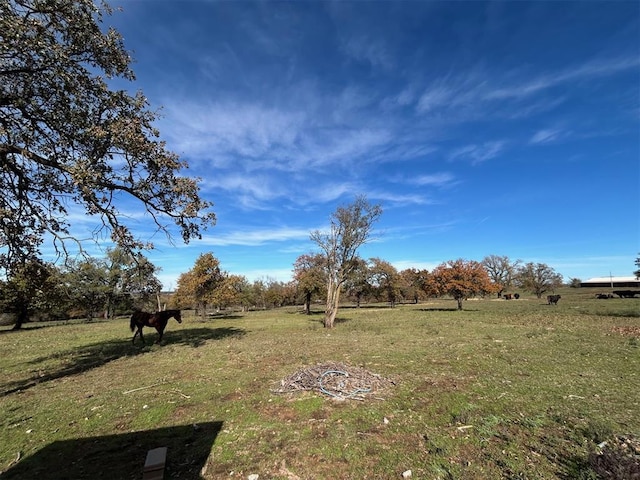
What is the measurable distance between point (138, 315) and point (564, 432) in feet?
67.0

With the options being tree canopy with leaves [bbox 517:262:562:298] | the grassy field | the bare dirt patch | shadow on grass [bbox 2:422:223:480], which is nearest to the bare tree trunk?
the grassy field

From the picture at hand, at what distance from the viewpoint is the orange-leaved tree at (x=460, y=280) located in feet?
133

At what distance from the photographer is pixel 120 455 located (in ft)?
19.1

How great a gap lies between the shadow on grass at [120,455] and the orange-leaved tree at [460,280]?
1560 inches

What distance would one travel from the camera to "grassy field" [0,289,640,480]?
5184 mm

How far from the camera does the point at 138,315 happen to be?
1906 centimetres

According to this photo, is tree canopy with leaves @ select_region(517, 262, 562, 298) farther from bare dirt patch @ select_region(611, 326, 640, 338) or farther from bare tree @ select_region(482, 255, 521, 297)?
bare dirt patch @ select_region(611, 326, 640, 338)

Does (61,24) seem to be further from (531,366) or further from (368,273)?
(368,273)

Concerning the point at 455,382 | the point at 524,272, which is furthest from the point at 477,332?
the point at 524,272

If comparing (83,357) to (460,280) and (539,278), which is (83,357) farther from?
(539,278)

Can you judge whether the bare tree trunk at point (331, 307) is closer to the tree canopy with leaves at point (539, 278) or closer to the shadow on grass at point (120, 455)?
the shadow on grass at point (120, 455)

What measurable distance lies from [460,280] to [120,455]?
136ft

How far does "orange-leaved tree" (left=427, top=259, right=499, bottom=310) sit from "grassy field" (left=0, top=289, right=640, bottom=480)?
91.7ft

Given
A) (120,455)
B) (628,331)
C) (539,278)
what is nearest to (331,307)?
(628,331)
